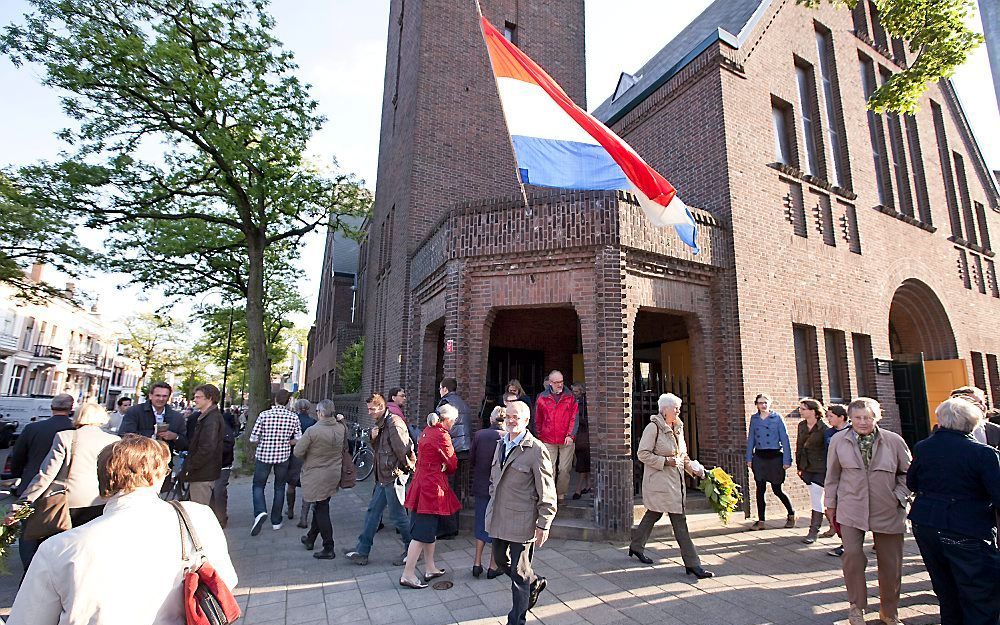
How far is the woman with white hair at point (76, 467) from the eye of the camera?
413cm

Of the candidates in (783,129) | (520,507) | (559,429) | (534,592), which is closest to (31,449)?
(520,507)

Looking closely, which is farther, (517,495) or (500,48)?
(500,48)

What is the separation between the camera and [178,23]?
13312mm

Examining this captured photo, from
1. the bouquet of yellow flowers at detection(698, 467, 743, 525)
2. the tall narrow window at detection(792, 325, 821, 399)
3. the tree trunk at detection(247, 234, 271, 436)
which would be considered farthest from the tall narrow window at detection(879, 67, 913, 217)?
the tree trunk at detection(247, 234, 271, 436)

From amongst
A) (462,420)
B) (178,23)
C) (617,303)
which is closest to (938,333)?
(617,303)

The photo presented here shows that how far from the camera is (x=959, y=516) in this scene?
3.65 m

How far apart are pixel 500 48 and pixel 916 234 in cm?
1241

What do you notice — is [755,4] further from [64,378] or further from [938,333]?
[64,378]

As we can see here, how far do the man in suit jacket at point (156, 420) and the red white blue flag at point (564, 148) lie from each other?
533 cm

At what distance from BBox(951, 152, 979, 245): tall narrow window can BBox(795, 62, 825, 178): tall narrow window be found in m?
7.26

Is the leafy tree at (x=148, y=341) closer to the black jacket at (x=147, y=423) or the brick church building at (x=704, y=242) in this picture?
the brick church building at (x=704, y=242)

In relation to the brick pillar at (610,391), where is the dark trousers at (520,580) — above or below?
below

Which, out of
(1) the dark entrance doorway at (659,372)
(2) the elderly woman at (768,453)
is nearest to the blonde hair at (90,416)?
(1) the dark entrance doorway at (659,372)

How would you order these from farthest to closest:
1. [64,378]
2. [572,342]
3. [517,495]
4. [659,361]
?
[64,378], [572,342], [659,361], [517,495]
